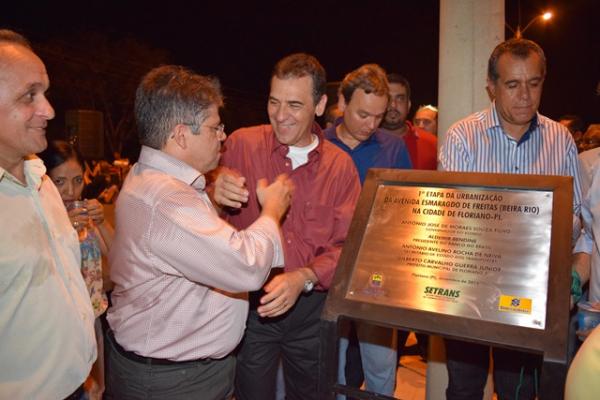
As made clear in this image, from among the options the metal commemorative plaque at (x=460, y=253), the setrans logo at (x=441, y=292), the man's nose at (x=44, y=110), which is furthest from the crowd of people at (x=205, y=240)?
the setrans logo at (x=441, y=292)

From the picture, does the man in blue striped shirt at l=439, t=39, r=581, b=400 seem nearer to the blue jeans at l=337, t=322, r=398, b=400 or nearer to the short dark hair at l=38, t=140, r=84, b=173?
the blue jeans at l=337, t=322, r=398, b=400

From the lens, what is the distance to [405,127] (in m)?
4.74

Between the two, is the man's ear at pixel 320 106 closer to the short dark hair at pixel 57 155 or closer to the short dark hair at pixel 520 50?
the short dark hair at pixel 520 50


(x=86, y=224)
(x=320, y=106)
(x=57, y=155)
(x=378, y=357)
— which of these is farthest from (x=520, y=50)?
(x=57, y=155)

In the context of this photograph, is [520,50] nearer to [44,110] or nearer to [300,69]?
[300,69]

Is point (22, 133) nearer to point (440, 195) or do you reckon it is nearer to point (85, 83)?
point (440, 195)

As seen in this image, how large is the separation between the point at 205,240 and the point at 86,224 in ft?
4.68

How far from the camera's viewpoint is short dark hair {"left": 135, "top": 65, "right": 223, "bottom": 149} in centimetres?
209

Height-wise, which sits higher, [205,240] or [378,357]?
[205,240]

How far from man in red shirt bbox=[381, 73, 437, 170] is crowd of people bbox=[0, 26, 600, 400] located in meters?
1.76

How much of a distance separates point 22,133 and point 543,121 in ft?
8.44

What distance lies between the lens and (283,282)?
2402 millimetres

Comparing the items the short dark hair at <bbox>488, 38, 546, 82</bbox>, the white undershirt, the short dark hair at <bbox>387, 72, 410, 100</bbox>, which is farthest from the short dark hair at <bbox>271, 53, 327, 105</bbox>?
the short dark hair at <bbox>387, 72, 410, 100</bbox>

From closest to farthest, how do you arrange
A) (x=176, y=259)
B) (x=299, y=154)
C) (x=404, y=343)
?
1. (x=176, y=259)
2. (x=299, y=154)
3. (x=404, y=343)
